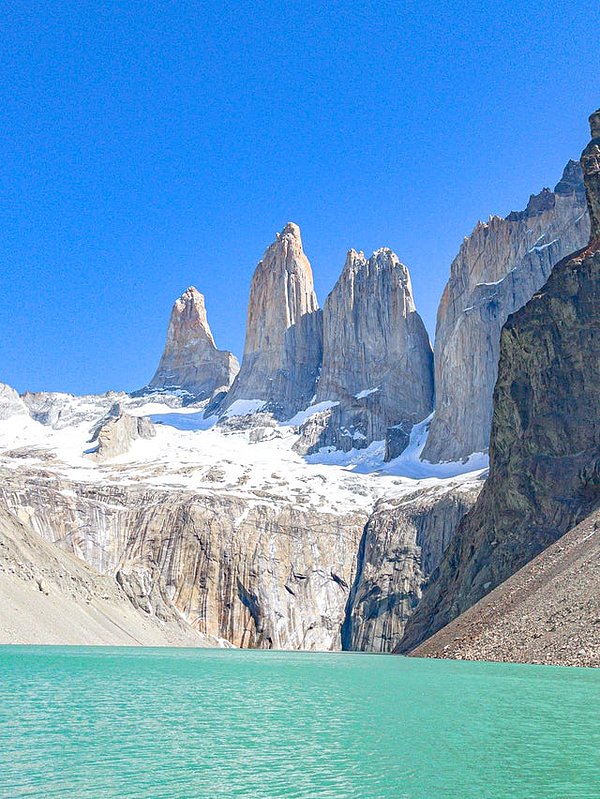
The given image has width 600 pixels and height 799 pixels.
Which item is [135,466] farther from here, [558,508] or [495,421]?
[558,508]

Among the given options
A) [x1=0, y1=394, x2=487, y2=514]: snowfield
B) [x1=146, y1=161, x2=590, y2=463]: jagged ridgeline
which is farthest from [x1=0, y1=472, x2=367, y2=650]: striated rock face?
[x1=146, y1=161, x2=590, y2=463]: jagged ridgeline

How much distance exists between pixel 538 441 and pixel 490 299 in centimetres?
8975

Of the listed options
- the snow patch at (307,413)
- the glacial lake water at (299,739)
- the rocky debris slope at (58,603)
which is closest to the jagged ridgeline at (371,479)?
the rocky debris slope at (58,603)

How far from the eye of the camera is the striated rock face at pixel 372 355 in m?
182

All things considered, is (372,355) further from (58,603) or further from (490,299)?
(58,603)

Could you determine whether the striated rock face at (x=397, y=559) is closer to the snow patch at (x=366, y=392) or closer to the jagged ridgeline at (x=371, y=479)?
the jagged ridgeline at (x=371, y=479)

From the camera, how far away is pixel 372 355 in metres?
190

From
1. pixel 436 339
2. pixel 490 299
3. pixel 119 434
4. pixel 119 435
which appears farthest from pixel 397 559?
pixel 119 434

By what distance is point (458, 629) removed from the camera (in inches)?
2254

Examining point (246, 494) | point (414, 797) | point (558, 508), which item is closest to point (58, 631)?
point (558, 508)

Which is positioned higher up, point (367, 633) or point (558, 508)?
point (558, 508)

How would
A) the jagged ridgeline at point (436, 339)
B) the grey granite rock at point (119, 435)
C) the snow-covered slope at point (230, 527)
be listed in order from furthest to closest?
the grey granite rock at point (119, 435) → the jagged ridgeline at point (436, 339) → the snow-covered slope at point (230, 527)

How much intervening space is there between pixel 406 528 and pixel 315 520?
48.1 ft

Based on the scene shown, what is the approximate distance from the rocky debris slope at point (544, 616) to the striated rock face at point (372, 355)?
4742 inches
